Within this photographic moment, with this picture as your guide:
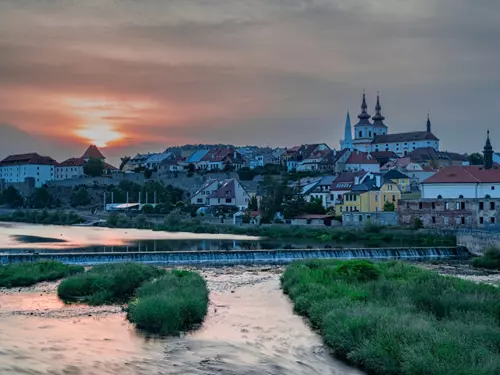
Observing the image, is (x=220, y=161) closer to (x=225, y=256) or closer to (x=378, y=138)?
(x=378, y=138)

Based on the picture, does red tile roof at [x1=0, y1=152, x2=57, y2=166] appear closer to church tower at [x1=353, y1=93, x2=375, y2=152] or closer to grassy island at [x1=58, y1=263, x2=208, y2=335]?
church tower at [x1=353, y1=93, x2=375, y2=152]

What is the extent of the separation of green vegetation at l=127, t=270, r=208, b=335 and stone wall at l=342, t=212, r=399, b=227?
31334 millimetres

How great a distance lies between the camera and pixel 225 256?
30.9 m

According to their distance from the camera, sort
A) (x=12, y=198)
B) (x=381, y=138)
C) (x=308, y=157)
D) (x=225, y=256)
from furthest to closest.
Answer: (x=381, y=138)
(x=12, y=198)
(x=308, y=157)
(x=225, y=256)

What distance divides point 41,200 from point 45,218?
695 inches

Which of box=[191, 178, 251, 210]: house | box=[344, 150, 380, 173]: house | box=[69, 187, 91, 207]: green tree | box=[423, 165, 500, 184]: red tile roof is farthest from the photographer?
box=[69, 187, 91, 207]: green tree

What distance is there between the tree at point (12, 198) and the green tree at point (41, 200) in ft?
11.6

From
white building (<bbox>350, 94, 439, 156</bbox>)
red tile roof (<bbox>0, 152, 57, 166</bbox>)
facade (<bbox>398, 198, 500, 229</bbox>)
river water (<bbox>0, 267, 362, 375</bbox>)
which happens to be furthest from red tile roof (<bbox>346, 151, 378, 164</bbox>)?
river water (<bbox>0, 267, 362, 375</bbox>)

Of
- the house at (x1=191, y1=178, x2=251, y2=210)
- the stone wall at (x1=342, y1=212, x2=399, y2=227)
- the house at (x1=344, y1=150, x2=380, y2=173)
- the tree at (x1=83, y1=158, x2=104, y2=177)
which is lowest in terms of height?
the stone wall at (x1=342, y1=212, x2=399, y2=227)

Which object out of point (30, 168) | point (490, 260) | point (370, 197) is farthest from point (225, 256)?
point (30, 168)

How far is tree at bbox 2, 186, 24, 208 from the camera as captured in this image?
91375 millimetres

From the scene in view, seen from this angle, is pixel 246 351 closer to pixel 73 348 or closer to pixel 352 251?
pixel 73 348

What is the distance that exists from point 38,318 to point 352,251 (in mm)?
19528

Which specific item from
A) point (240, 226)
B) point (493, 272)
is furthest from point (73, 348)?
point (240, 226)
